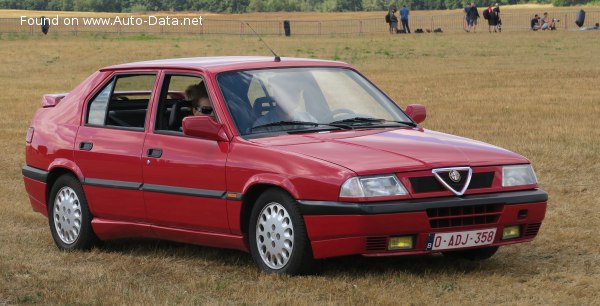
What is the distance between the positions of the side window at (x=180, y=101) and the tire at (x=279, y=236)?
1.03 metres

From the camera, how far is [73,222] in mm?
9750

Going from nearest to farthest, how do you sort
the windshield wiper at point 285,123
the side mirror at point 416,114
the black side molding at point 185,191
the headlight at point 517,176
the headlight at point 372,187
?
the headlight at point 372,187 → the headlight at point 517,176 → the black side molding at point 185,191 → the windshield wiper at point 285,123 → the side mirror at point 416,114

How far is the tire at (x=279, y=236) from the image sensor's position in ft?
25.8

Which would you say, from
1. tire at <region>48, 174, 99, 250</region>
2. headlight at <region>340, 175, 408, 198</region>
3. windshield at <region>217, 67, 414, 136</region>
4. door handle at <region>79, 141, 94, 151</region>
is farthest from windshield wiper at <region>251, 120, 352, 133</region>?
tire at <region>48, 174, 99, 250</region>

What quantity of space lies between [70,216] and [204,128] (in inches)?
76.0

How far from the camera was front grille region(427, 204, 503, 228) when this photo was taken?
304 inches

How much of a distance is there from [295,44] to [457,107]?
101 ft

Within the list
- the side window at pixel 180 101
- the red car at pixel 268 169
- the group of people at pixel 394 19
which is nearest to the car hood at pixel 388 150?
the red car at pixel 268 169

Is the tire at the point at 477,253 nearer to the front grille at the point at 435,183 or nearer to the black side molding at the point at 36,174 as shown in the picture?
the front grille at the point at 435,183

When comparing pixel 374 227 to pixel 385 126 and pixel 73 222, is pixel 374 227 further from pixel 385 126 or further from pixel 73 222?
pixel 73 222

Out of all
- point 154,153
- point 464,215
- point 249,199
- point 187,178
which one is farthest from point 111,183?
point 464,215

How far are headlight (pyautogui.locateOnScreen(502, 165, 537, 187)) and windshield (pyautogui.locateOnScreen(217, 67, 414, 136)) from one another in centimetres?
109

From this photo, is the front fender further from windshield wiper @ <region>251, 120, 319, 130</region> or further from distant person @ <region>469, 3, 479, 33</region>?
distant person @ <region>469, 3, 479, 33</region>

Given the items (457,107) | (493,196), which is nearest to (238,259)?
(493,196)
